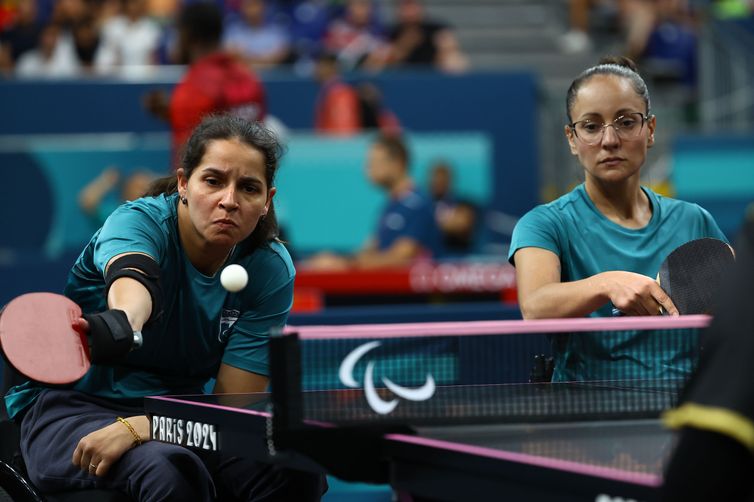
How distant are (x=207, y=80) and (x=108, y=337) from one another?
14.7 feet

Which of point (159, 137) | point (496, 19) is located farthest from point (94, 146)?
point (496, 19)

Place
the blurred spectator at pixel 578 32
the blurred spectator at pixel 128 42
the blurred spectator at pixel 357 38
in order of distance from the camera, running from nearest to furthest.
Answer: the blurred spectator at pixel 128 42 < the blurred spectator at pixel 357 38 < the blurred spectator at pixel 578 32

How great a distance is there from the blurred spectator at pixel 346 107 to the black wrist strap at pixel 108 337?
7052 mm

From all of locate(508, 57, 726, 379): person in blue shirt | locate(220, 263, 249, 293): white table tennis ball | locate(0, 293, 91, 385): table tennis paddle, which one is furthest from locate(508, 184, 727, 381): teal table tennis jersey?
locate(0, 293, 91, 385): table tennis paddle

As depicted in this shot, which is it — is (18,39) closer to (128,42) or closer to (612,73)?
(128,42)

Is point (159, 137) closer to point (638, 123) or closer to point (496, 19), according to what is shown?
point (496, 19)

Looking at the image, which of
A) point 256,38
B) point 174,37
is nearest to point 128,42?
point 174,37

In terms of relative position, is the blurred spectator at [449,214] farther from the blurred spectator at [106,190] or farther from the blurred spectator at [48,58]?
the blurred spectator at [48,58]

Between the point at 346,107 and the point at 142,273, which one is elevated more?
the point at 346,107

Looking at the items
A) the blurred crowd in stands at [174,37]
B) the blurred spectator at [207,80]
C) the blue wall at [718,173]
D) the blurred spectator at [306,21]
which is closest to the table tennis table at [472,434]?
the blurred spectator at [207,80]

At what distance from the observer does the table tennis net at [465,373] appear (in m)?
2.27

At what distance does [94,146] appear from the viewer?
29.6 feet

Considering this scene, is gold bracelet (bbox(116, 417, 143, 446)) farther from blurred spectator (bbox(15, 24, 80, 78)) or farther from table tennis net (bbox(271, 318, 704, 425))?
blurred spectator (bbox(15, 24, 80, 78))

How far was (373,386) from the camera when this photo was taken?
2289 millimetres
